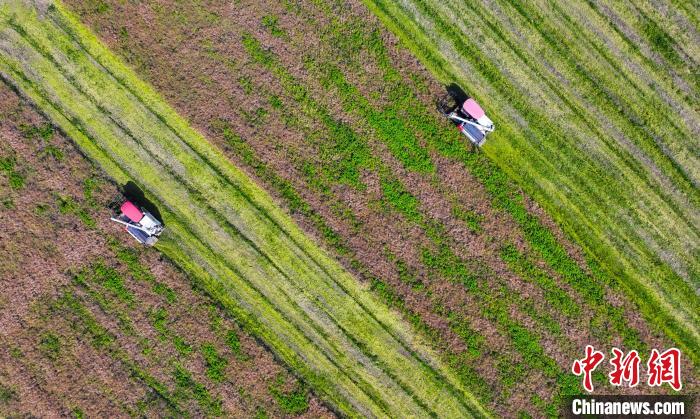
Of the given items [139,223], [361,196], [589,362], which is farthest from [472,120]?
[139,223]

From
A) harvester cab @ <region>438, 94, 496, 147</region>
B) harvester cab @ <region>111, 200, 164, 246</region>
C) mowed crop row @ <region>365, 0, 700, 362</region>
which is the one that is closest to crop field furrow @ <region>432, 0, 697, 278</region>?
mowed crop row @ <region>365, 0, 700, 362</region>

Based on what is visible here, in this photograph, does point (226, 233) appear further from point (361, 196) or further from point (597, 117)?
point (597, 117)

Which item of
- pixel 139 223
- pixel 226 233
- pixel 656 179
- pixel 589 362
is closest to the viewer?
pixel 139 223

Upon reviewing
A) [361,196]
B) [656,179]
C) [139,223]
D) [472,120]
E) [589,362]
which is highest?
[656,179]

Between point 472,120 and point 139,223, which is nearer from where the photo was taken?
point 139,223

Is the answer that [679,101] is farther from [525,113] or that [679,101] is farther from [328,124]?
[328,124]

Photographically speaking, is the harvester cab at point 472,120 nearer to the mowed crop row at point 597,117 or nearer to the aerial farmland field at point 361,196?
the aerial farmland field at point 361,196

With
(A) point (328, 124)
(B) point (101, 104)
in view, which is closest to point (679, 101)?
(A) point (328, 124)
